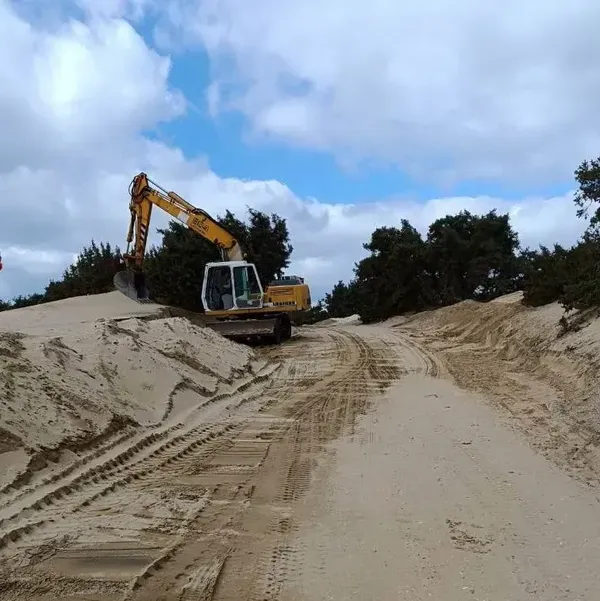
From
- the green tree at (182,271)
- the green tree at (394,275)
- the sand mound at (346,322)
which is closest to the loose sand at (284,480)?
the green tree at (182,271)

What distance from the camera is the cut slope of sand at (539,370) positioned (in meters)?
7.92

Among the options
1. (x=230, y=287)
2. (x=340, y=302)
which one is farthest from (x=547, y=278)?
(x=340, y=302)

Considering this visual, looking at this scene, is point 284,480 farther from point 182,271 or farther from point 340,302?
point 340,302

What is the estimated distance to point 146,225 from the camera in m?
23.1

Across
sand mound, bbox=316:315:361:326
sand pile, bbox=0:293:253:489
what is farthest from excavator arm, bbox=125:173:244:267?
sand mound, bbox=316:315:361:326

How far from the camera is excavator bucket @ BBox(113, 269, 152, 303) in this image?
76.8 ft

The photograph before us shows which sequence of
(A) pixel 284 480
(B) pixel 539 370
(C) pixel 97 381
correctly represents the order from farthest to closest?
(B) pixel 539 370 → (C) pixel 97 381 → (A) pixel 284 480

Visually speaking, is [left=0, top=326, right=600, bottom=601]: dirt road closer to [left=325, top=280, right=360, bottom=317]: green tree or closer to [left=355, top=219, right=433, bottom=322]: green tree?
[left=355, top=219, right=433, bottom=322]: green tree

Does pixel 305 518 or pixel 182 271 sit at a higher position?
pixel 182 271

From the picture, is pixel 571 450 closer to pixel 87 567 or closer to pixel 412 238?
pixel 87 567

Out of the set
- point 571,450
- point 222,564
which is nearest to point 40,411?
point 222,564

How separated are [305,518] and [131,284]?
64.4ft

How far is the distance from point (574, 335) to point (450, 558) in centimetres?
1024

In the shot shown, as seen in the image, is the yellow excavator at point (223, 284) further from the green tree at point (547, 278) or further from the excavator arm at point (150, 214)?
the green tree at point (547, 278)
